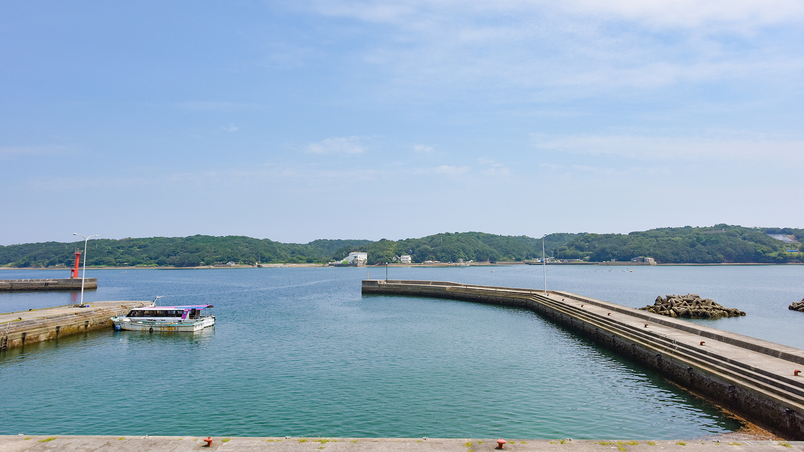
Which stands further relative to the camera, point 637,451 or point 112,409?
point 112,409

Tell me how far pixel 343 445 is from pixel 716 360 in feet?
66.8

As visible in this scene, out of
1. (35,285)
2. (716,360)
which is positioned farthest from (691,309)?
(35,285)

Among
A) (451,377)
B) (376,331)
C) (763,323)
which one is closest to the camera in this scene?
(451,377)

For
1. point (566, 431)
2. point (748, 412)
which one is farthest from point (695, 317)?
point (566, 431)

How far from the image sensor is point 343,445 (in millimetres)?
13320

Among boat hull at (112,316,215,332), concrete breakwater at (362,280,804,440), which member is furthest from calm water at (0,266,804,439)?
boat hull at (112,316,215,332)

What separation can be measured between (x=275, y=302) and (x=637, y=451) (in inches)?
2914

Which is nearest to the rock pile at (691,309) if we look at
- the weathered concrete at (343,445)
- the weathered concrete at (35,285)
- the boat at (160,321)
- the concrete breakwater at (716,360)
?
the concrete breakwater at (716,360)

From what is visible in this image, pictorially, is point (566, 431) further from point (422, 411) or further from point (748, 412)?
point (748, 412)

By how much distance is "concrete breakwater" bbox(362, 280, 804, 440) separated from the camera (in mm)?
17469

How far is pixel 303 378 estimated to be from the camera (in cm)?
2712

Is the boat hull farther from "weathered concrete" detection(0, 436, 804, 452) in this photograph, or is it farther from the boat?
"weathered concrete" detection(0, 436, 804, 452)

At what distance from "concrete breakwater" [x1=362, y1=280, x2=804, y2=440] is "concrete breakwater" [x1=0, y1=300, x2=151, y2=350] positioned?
47899mm

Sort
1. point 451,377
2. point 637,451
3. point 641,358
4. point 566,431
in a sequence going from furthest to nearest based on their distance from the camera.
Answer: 1. point 641,358
2. point 451,377
3. point 566,431
4. point 637,451
